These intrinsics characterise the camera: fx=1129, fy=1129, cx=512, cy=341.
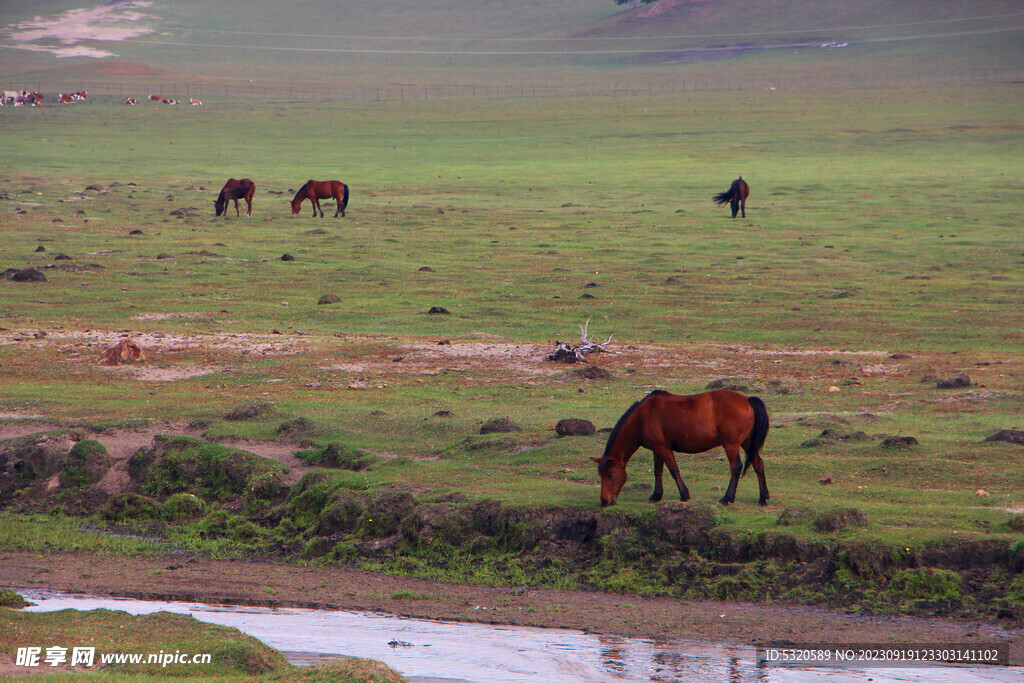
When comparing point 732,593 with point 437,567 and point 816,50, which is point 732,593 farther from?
point 816,50

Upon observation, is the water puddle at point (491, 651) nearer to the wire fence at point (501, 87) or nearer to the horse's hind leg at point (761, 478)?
the horse's hind leg at point (761, 478)

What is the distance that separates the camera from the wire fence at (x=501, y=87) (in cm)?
9506

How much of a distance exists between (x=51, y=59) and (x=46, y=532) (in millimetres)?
125359

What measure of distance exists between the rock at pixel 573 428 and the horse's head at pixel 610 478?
7.50 feet

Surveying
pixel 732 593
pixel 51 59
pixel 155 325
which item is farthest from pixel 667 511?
pixel 51 59

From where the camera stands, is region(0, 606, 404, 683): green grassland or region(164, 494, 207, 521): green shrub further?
region(164, 494, 207, 521): green shrub

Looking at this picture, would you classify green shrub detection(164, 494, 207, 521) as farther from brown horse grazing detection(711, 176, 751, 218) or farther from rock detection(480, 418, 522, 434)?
brown horse grazing detection(711, 176, 751, 218)

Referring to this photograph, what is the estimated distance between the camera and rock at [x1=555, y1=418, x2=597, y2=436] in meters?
12.4

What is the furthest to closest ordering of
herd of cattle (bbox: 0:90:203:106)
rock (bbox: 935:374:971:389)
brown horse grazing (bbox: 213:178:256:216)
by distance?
herd of cattle (bbox: 0:90:203:106) < brown horse grazing (bbox: 213:178:256:216) < rock (bbox: 935:374:971:389)

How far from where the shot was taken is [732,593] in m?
9.14

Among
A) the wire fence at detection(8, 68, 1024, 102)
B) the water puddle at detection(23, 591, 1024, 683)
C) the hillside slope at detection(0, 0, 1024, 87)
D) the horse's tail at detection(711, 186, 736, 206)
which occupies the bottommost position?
the water puddle at detection(23, 591, 1024, 683)

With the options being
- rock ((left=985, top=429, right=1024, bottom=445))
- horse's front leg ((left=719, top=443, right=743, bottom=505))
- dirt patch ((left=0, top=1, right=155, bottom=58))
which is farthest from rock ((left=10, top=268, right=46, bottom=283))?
dirt patch ((left=0, top=1, right=155, bottom=58))

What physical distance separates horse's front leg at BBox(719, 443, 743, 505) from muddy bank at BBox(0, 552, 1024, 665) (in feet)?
4.04

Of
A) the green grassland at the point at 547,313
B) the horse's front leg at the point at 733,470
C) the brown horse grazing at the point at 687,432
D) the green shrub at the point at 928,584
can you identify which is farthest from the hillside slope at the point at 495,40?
the green shrub at the point at 928,584
